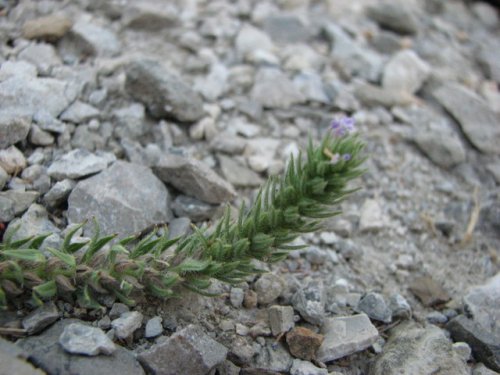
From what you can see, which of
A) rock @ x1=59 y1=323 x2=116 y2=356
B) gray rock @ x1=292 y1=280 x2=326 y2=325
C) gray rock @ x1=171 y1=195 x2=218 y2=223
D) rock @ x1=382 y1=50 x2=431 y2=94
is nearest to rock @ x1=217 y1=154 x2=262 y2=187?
gray rock @ x1=171 y1=195 x2=218 y2=223

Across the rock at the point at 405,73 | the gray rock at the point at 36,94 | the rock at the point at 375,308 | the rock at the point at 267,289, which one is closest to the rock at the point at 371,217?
the rock at the point at 375,308

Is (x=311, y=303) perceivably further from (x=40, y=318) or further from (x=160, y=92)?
(x=160, y=92)

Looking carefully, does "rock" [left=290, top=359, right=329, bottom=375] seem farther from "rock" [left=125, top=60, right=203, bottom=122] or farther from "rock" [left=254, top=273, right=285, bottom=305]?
"rock" [left=125, top=60, right=203, bottom=122]

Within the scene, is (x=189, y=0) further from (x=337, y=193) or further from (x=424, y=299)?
(x=424, y=299)

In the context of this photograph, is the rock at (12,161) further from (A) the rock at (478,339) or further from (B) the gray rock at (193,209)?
(A) the rock at (478,339)

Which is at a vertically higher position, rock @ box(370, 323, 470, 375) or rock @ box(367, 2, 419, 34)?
rock @ box(367, 2, 419, 34)

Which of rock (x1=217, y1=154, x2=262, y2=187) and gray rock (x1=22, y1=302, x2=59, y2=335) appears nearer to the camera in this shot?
gray rock (x1=22, y1=302, x2=59, y2=335)

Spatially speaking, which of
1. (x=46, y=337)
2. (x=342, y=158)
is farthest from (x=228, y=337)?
(x=342, y=158)
